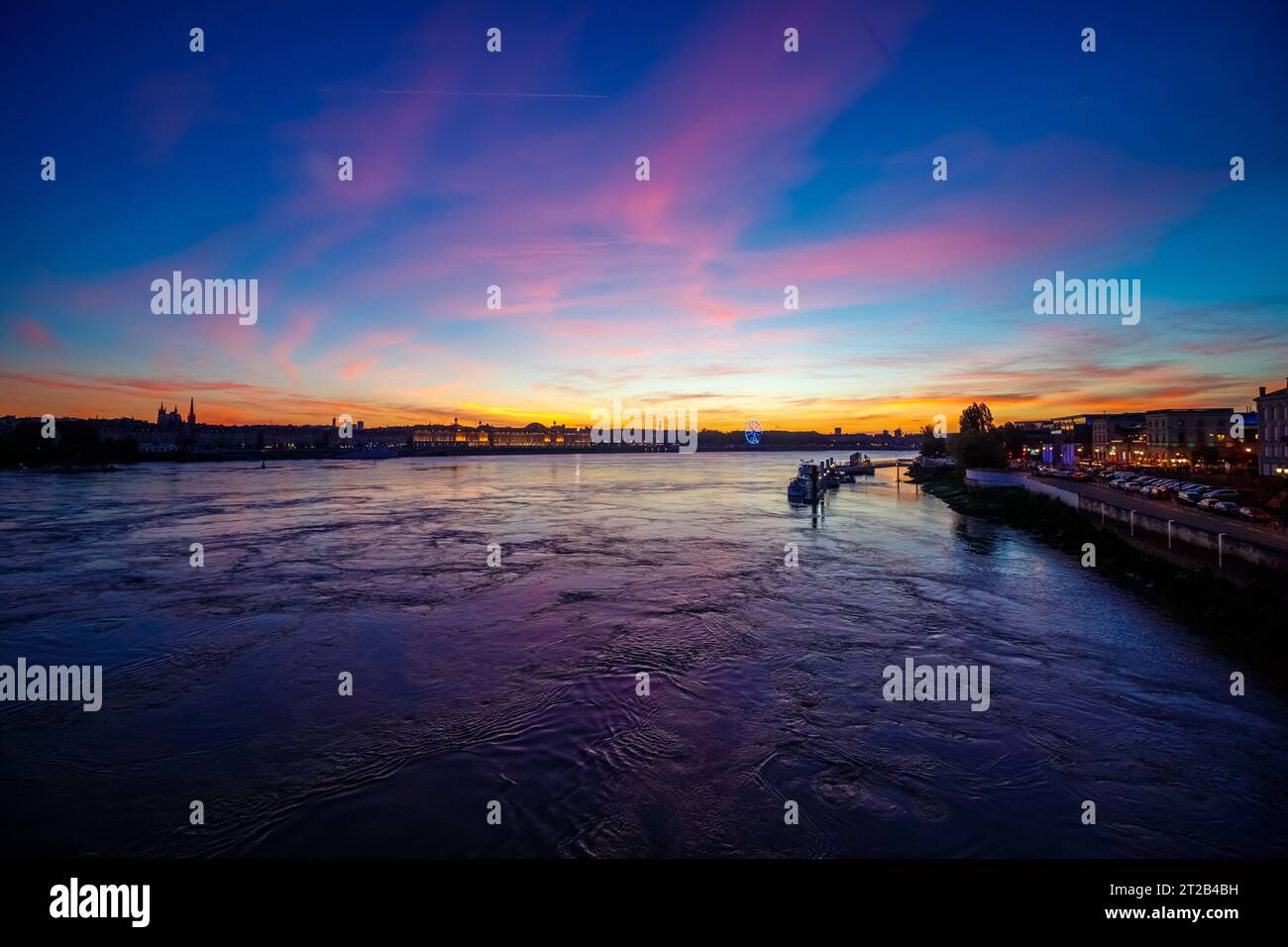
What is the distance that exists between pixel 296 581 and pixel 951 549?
1035 inches

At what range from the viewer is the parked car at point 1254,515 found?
2148 cm

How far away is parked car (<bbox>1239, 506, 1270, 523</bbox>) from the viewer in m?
21.5

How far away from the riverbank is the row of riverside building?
1037 inches

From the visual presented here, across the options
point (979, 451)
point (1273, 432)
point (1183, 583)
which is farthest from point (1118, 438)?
point (1183, 583)

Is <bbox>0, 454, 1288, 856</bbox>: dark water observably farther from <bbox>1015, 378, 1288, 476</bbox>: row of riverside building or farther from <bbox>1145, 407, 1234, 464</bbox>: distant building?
<bbox>1145, 407, 1234, 464</bbox>: distant building

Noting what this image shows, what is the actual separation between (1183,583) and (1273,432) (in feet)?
142

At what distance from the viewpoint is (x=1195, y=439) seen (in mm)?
72750

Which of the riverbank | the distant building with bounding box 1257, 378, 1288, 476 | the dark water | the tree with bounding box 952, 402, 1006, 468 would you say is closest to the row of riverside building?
the distant building with bounding box 1257, 378, 1288, 476

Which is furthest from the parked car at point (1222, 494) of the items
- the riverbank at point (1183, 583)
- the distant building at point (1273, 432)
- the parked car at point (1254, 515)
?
the distant building at point (1273, 432)

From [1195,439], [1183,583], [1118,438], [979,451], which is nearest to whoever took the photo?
[1183,583]

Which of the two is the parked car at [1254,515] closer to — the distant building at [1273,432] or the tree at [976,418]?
the distant building at [1273,432]

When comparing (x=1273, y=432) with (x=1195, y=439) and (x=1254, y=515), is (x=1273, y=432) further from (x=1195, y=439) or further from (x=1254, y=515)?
(x=1195, y=439)

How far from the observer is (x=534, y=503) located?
156 feet

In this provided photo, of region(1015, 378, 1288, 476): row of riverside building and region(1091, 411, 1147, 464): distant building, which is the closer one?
region(1015, 378, 1288, 476): row of riverside building
